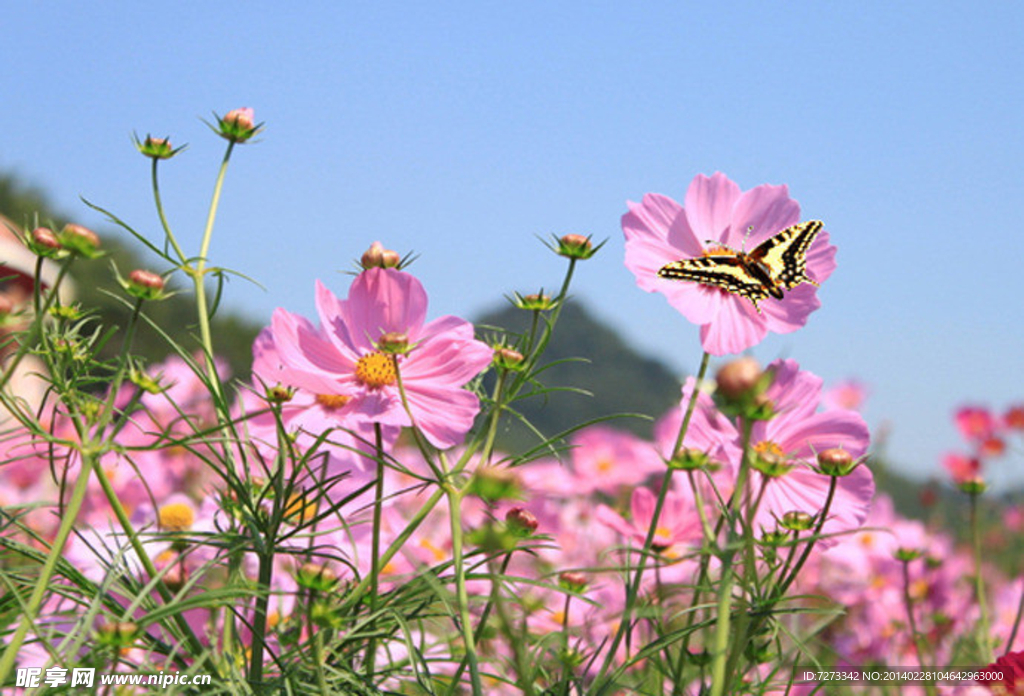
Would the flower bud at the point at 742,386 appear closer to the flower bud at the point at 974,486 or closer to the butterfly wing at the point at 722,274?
the butterfly wing at the point at 722,274

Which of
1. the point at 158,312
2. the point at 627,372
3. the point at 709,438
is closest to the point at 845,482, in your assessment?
the point at 709,438

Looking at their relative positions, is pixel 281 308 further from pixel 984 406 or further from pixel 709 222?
pixel 984 406

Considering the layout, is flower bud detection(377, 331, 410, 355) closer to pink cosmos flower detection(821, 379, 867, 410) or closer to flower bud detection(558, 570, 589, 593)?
flower bud detection(558, 570, 589, 593)

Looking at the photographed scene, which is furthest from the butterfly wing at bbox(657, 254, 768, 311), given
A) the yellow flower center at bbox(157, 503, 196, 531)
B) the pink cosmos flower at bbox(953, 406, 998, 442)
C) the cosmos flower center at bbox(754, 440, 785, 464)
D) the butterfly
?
the pink cosmos flower at bbox(953, 406, 998, 442)

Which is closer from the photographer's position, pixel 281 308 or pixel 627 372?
pixel 281 308

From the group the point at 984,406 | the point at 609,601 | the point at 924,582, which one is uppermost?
the point at 984,406

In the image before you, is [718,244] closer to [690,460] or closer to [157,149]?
[690,460]
